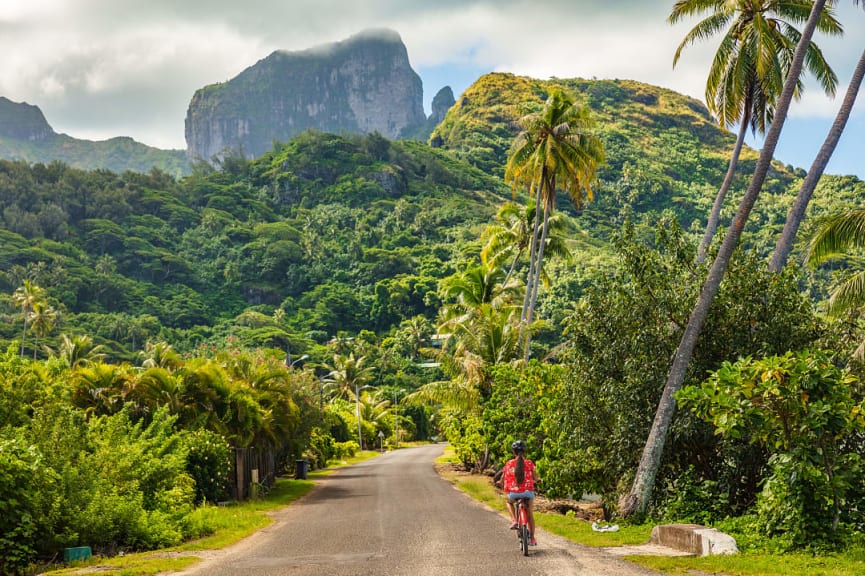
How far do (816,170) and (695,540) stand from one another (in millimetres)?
10039

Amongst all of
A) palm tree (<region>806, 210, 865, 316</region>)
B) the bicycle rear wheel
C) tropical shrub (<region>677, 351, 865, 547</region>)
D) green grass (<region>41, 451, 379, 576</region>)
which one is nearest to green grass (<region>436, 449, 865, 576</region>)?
→ tropical shrub (<region>677, 351, 865, 547</region>)

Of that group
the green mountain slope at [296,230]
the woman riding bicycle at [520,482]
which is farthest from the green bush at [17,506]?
the green mountain slope at [296,230]

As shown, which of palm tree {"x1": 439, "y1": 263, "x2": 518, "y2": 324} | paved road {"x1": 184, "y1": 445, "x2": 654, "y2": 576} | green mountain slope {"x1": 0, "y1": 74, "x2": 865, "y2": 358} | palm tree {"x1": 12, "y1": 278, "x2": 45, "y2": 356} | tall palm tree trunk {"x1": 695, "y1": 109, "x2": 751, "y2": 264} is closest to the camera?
paved road {"x1": 184, "y1": 445, "x2": 654, "y2": 576}

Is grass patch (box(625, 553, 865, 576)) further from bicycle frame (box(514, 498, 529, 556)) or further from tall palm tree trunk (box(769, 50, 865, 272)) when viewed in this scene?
tall palm tree trunk (box(769, 50, 865, 272))

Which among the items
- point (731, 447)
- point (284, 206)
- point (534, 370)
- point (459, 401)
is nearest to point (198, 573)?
point (731, 447)

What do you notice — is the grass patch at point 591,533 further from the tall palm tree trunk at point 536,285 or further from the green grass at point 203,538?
the tall palm tree trunk at point 536,285

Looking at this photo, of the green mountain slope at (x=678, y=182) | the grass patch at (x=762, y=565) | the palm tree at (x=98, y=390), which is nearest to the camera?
the grass patch at (x=762, y=565)

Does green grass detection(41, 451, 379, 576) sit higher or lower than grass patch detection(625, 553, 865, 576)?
lower

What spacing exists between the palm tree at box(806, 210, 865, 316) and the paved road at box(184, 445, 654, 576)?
9464mm

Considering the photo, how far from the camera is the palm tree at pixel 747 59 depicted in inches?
823

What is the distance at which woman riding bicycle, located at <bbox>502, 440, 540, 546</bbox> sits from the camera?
1273 cm

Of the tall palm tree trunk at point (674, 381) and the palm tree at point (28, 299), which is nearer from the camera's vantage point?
the tall palm tree trunk at point (674, 381)

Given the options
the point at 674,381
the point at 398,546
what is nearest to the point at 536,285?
the point at 674,381

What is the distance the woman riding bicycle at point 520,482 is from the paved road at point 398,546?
0.65 metres
